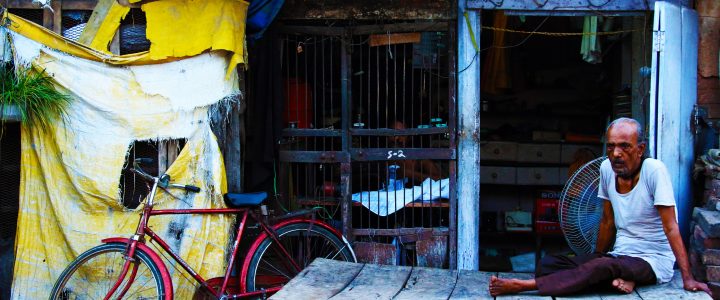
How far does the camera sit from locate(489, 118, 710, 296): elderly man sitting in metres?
4.41

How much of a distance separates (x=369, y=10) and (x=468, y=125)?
129 cm

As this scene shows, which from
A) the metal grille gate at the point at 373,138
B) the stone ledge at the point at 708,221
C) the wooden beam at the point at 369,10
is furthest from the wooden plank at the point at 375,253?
the stone ledge at the point at 708,221

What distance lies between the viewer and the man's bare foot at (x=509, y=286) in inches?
176

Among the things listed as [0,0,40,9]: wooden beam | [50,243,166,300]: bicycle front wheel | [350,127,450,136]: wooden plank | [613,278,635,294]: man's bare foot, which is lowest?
[50,243,166,300]: bicycle front wheel

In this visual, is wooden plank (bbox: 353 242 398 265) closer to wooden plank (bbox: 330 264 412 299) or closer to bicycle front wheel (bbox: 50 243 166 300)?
wooden plank (bbox: 330 264 412 299)

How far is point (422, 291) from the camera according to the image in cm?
468

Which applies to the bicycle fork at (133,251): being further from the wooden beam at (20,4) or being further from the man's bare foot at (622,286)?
the man's bare foot at (622,286)

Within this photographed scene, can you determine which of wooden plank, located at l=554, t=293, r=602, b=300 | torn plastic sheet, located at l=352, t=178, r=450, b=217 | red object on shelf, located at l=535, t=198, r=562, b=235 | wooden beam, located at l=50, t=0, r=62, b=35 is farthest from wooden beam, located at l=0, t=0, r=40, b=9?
red object on shelf, located at l=535, t=198, r=562, b=235

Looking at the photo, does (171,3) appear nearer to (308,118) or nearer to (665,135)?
(308,118)

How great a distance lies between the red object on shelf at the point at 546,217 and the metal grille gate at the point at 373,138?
1.74 metres

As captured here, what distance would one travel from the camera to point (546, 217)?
26.7 feet

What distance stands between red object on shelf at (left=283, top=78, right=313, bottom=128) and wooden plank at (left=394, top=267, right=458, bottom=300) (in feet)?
6.67

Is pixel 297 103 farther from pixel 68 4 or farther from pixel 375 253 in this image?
pixel 68 4

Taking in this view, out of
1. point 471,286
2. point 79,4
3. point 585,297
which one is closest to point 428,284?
point 471,286
